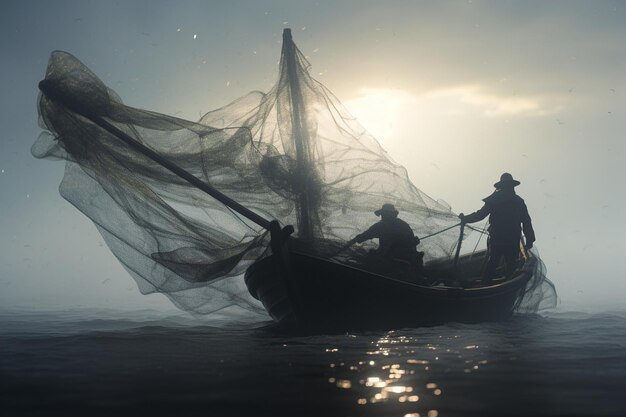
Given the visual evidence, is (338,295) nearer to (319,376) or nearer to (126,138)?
(319,376)

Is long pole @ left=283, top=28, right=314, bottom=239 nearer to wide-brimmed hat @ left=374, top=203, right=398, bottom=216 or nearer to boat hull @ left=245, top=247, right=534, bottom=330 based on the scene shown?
boat hull @ left=245, top=247, right=534, bottom=330

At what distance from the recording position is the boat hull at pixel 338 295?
9.16 metres

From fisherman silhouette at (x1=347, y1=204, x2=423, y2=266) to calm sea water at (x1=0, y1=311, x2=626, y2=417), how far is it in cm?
192

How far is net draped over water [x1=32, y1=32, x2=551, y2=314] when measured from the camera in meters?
8.77

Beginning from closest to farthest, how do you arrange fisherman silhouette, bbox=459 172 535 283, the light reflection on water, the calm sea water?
the calm sea water < the light reflection on water < fisherman silhouette, bbox=459 172 535 283

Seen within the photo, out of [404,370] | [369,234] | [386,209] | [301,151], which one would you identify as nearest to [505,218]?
[386,209]

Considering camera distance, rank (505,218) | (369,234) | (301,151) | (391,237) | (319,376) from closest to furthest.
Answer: (319,376) → (301,151) → (391,237) → (369,234) → (505,218)

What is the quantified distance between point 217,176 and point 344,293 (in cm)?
282

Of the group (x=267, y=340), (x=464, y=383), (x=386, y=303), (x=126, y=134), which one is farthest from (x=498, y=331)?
(x=126, y=134)

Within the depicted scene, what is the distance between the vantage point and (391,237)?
33.7ft

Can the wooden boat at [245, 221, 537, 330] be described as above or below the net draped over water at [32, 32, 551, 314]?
below

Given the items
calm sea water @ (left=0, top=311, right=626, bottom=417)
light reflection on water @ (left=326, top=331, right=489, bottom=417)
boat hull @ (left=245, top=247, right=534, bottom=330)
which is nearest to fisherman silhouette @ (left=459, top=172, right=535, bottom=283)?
boat hull @ (left=245, top=247, right=534, bottom=330)

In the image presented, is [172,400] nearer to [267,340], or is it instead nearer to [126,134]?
[267,340]

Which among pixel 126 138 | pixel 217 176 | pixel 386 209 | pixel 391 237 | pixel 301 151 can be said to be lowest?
pixel 391 237
